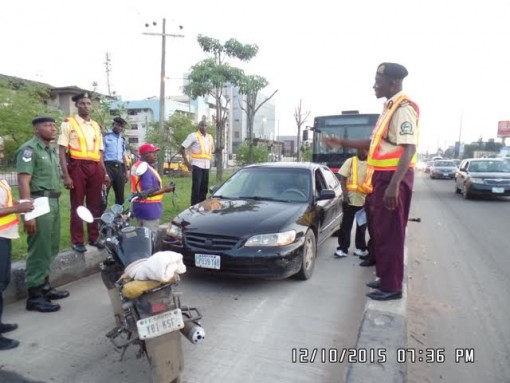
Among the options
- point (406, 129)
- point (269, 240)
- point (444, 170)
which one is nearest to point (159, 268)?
point (269, 240)

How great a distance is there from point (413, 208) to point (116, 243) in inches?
434

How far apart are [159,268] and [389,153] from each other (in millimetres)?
2255

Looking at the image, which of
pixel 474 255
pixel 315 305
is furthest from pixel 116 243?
pixel 474 255

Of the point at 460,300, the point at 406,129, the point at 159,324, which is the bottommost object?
the point at 460,300

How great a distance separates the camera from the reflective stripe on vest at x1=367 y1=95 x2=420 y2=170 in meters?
3.62

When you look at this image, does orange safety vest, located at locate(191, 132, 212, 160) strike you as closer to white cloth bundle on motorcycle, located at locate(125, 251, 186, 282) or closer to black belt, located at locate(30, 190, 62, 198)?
black belt, located at locate(30, 190, 62, 198)

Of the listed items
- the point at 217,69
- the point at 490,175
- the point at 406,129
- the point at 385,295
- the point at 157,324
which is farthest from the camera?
the point at 217,69

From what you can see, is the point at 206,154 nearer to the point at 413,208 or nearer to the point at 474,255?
the point at 474,255

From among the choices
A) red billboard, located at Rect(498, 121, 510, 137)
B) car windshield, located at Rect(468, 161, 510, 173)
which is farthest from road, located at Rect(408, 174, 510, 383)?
red billboard, located at Rect(498, 121, 510, 137)

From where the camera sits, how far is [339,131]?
531 inches

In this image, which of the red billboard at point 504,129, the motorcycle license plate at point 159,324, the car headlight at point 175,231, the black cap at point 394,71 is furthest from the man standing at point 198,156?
the red billboard at point 504,129

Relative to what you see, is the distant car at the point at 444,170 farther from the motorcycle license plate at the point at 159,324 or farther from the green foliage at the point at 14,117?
the motorcycle license plate at the point at 159,324

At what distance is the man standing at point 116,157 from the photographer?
21.5 ft

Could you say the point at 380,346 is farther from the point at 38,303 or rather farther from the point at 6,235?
the point at 38,303
